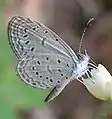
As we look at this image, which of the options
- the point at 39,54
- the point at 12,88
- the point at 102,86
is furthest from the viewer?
the point at 12,88

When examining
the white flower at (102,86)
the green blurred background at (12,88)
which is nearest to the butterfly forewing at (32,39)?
the white flower at (102,86)

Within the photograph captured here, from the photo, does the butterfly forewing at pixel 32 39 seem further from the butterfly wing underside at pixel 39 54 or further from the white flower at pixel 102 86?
the white flower at pixel 102 86

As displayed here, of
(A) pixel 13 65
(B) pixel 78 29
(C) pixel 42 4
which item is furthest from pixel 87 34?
(A) pixel 13 65

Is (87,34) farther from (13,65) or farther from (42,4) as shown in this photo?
(13,65)

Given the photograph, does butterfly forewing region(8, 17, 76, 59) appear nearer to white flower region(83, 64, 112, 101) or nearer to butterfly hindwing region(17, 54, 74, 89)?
butterfly hindwing region(17, 54, 74, 89)

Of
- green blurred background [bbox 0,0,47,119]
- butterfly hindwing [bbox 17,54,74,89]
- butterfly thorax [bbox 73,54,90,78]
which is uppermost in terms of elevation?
butterfly thorax [bbox 73,54,90,78]

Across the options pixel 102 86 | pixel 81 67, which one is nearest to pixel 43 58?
pixel 81 67

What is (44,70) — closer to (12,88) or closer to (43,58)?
(43,58)

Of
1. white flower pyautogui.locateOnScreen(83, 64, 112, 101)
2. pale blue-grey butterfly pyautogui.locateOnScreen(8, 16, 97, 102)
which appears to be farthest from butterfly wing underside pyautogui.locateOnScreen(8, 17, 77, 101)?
white flower pyautogui.locateOnScreen(83, 64, 112, 101)

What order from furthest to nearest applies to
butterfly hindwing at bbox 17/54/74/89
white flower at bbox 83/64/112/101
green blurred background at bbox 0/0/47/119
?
green blurred background at bbox 0/0/47/119 → butterfly hindwing at bbox 17/54/74/89 → white flower at bbox 83/64/112/101
